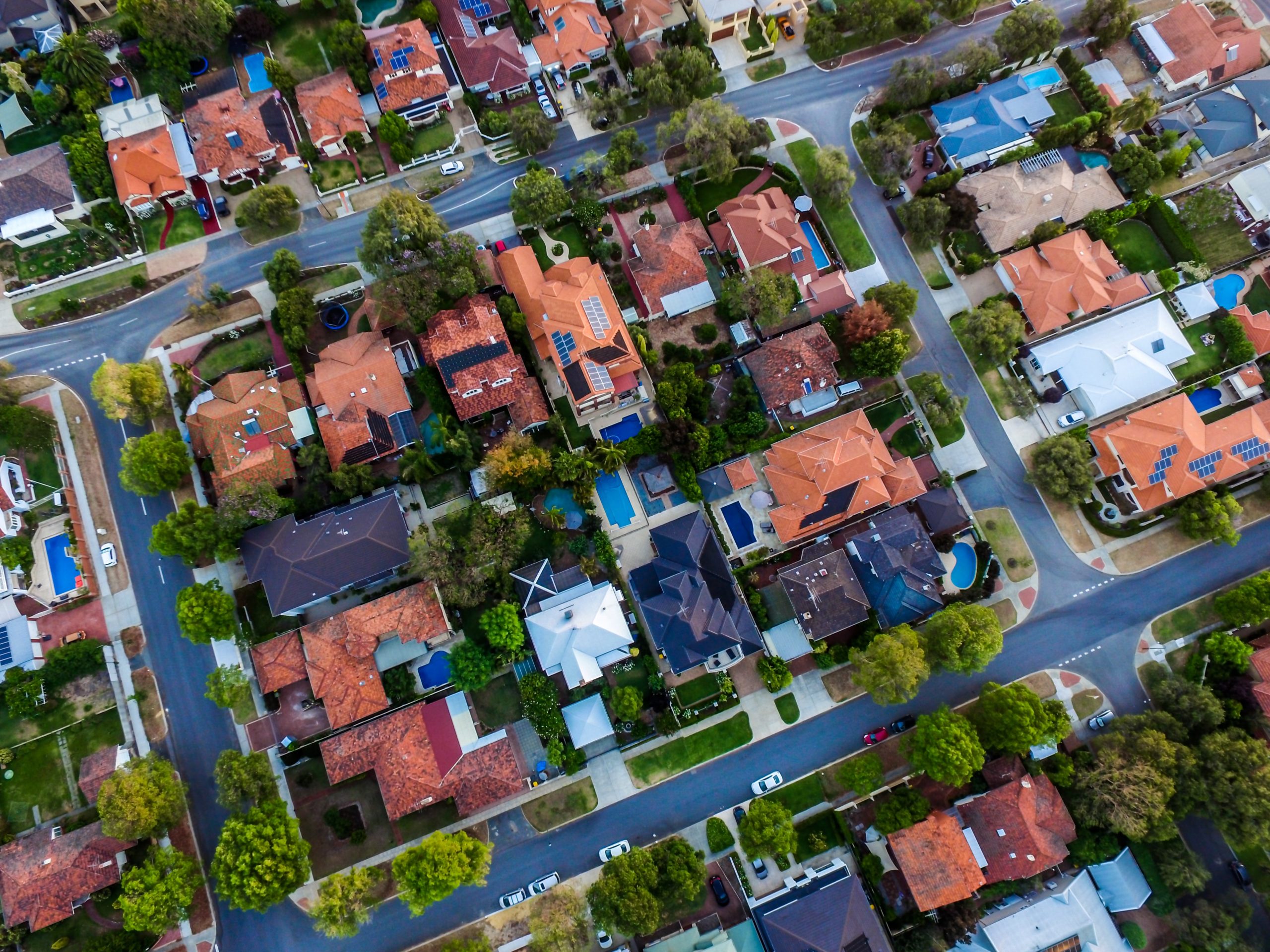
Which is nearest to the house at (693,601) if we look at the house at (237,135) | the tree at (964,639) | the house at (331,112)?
the tree at (964,639)

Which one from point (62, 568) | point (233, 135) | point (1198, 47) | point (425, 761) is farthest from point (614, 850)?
point (1198, 47)

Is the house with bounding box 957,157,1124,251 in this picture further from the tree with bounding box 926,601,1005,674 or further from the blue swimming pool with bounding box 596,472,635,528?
the blue swimming pool with bounding box 596,472,635,528

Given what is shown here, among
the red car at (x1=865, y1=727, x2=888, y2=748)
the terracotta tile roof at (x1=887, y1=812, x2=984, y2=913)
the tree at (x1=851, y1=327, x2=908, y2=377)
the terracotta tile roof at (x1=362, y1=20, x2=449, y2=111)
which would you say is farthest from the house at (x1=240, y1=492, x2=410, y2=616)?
the terracotta tile roof at (x1=887, y1=812, x2=984, y2=913)

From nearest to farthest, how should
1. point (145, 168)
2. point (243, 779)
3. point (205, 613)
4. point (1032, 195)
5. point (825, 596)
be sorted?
point (243, 779) → point (205, 613) → point (825, 596) → point (145, 168) → point (1032, 195)

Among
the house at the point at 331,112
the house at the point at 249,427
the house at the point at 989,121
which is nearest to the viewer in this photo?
the house at the point at 249,427

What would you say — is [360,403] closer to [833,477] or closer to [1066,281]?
[833,477]

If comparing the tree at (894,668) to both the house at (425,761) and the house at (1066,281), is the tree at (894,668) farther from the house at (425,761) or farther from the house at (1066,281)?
the house at (1066,281)

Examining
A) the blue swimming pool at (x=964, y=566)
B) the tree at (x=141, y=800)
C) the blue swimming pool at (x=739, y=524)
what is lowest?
the blue swimming pool at (x=964, y=566)

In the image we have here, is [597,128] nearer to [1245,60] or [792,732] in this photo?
[792,732]
